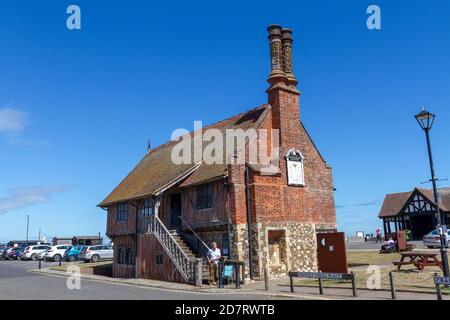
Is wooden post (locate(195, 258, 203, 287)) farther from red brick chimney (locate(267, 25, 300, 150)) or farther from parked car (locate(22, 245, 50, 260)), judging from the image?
parked car (locate(22, 245, 50, 260))

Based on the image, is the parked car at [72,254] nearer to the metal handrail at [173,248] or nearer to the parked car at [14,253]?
the parked car at [14,253]

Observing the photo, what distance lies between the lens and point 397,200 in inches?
2121

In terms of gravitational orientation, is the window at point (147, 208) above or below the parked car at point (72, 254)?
above

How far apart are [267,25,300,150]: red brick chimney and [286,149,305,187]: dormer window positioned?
1.31 feet

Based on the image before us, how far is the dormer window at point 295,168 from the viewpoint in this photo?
840 inches

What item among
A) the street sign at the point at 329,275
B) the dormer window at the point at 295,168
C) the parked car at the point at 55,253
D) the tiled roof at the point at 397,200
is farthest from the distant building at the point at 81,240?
the street sign at the point at 329,275

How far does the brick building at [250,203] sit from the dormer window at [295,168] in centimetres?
5

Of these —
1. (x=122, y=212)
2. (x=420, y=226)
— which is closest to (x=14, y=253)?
(x=122, y=212)

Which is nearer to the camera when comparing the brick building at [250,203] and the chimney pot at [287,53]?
the brick building at [250,203]

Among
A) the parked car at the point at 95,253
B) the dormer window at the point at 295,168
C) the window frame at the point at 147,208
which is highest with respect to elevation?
the dormer window at the point at 295,168

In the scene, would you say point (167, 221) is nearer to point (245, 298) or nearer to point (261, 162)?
point (261, 162)

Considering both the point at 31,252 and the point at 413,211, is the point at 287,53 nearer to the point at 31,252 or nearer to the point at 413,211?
the point at 413,211

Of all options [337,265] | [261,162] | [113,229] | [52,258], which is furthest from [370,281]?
[52,258]

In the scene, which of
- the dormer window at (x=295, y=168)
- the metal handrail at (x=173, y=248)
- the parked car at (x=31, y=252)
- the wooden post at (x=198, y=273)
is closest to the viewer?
the wooden post at (x=198, y=273)
